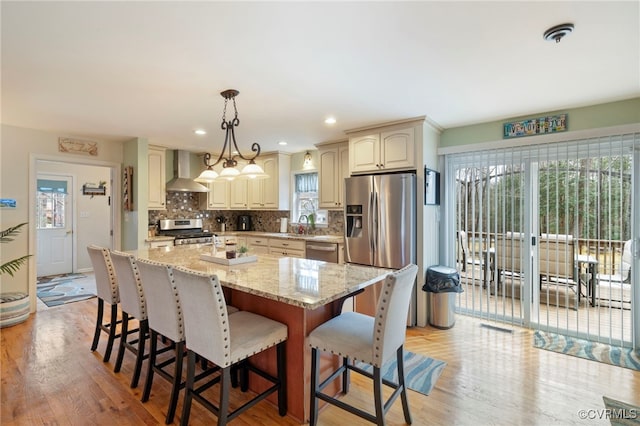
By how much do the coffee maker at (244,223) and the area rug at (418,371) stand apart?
4033mm

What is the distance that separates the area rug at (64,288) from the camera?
15.1ft

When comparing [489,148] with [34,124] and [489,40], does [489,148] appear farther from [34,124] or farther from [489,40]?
[34,124]

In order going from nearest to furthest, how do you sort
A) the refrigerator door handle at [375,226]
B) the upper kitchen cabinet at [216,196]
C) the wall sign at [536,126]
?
the wall sign at [536,126] < the refrigerator door handle at [375,226] < the upper kitchen cabinet at [216,196]

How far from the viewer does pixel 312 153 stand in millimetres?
5266

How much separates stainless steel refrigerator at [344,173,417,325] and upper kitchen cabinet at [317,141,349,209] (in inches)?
25.1

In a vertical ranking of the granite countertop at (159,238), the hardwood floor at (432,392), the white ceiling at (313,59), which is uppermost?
the white ceiling at (313,59)

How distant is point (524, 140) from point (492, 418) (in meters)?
2.78

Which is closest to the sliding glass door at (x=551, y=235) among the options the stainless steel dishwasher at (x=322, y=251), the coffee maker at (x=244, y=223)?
the stainless steel dishwasher at (x=322, y=251)

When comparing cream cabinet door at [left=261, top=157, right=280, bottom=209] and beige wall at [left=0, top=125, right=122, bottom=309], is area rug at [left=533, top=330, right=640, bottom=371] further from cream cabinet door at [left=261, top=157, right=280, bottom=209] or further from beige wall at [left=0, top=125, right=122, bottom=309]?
beige wall at [left=0, top=125, right=122, bottom=309]

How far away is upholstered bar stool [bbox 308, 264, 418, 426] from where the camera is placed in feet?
5.55

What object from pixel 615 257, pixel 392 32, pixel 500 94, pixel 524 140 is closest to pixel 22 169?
pixel 392 32

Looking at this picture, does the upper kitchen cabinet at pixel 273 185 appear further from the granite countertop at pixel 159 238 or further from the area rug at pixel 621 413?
the area rug at pixel 621 413

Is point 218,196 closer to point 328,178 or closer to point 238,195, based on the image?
point 238,195

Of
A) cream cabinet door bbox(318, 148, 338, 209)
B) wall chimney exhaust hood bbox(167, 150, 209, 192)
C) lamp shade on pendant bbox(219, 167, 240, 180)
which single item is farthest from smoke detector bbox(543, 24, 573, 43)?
wall chimney exhaust hood bbox(167, 150, 209, 192)
